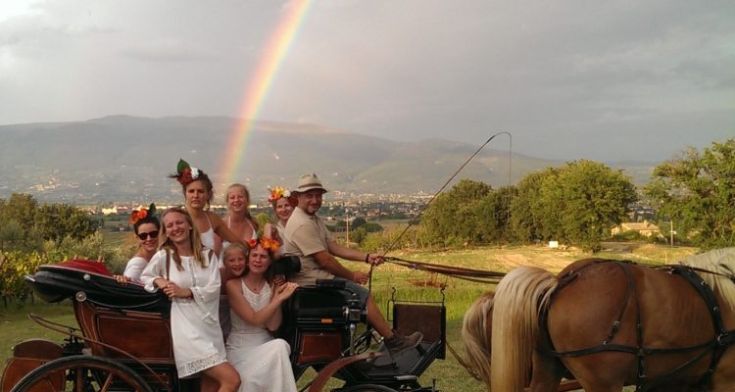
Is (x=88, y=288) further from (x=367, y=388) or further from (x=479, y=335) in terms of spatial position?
(x=479, y=335)

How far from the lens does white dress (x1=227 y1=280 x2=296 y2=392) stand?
414 cm

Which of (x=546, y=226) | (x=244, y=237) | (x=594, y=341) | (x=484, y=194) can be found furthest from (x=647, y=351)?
(x=484, y=194)

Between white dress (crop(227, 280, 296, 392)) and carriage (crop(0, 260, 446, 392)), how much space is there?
0.26 m

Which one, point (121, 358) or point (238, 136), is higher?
point (238, 136)

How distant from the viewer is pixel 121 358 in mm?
4117

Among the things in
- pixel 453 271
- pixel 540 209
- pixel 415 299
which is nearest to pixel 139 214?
pixel 453 271

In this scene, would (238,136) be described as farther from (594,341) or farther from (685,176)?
(594,341)

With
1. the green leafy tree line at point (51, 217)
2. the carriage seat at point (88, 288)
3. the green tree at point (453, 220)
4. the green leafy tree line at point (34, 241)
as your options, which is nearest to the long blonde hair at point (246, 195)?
the carriage seat at point (88, 288)

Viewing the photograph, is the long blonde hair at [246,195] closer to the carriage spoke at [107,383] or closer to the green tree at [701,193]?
the carriage spoke at [107,383]

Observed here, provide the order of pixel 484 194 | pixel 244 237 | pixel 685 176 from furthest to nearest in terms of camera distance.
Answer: pixel 484 194 → pixel 685 176 → pixel 244 237

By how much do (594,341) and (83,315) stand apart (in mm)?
3318

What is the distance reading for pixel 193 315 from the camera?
403 cm

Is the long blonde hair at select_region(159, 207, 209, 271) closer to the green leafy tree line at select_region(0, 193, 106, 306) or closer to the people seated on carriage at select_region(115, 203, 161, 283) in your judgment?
the people seated on carriage at select_region(115, 203, 161, 283)

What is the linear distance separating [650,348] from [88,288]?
365 cm
